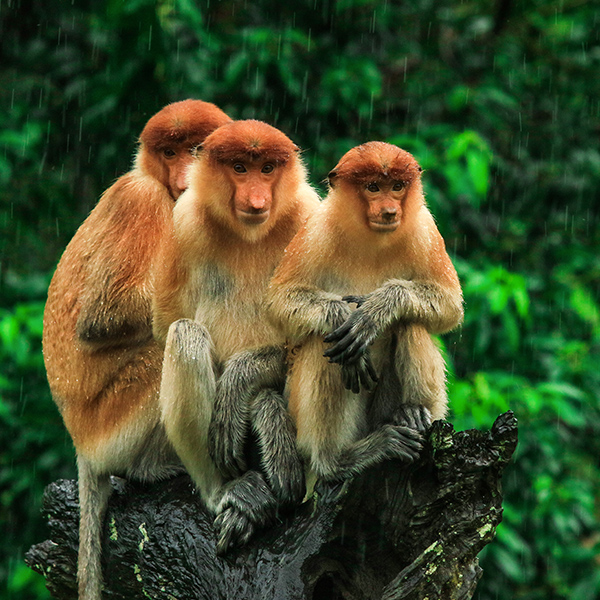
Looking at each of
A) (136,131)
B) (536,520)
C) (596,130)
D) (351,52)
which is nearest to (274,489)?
(536,520)

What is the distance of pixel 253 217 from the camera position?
3168mm

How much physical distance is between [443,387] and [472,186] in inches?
82.2

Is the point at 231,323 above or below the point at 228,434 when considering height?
above

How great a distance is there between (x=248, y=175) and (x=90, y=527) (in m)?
1.62

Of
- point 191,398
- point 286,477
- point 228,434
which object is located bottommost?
point 286,477

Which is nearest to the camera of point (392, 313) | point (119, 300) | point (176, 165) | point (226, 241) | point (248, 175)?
point (392, 313)

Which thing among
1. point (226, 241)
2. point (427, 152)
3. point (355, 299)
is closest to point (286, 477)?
point (355, 299)

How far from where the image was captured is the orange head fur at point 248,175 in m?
3.20

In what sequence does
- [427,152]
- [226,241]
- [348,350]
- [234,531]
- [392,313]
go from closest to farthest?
[348,350] → [392,313] → [234,531] → [226,241] → [427,152]

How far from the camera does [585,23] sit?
620 cm

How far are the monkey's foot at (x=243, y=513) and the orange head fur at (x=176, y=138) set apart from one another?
1421 mm

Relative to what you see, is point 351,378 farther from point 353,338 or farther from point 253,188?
point 253,188

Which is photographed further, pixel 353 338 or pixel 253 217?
pixel 253 217

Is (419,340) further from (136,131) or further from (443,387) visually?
(136,131)
